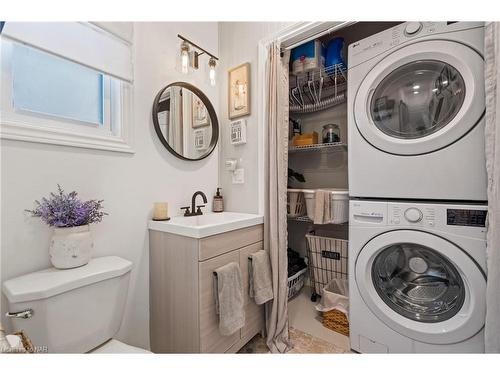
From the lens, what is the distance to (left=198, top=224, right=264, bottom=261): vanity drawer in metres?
1.10

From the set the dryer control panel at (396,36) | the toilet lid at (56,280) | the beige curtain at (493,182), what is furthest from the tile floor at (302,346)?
the dryer control panel at (396,36)

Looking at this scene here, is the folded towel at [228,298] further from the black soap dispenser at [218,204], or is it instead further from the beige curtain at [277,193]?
the black soap dispenser at [218,204]

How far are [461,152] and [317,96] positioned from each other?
53.3 inches

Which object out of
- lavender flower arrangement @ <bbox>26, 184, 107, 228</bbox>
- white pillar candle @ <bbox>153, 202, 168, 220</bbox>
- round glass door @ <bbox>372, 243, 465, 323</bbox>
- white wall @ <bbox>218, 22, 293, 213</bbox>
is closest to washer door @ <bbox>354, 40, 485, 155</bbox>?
round glass door @ <bbox>372, 243, 465, 323</bbox>

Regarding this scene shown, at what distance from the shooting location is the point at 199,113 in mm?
1695

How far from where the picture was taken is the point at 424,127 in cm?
114

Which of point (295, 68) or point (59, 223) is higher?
point (295, 68)

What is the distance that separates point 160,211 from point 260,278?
774mm

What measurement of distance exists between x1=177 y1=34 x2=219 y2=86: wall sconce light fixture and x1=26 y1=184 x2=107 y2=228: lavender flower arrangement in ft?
3.53

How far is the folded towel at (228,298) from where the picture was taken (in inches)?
44.1

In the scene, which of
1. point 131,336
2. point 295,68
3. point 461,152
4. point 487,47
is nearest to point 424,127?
point 461,152

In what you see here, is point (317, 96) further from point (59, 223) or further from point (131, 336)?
point (131, 336)

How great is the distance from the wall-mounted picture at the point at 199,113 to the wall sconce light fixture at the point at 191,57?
0.18 meters
